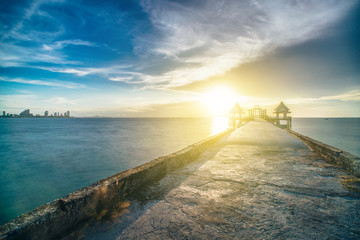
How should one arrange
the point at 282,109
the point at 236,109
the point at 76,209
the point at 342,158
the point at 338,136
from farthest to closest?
1. the point at 236,109
2. the point at 338,136
3. the point at 282,109
4. the point at 342,158
5. the point at 76,209

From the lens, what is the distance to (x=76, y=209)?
1981 millimetres

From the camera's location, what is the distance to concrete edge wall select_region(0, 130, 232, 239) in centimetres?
160

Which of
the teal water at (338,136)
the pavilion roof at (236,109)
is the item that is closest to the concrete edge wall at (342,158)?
the teal water at (338,136)

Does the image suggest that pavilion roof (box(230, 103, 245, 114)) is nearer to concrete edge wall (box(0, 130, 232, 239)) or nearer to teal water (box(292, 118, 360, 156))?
teal water (box(292, 118, 360, 156))

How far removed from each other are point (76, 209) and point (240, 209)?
197 cm

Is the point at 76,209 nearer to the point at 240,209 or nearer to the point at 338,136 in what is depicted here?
the point at 240,209

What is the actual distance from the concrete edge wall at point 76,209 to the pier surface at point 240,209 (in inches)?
7.7

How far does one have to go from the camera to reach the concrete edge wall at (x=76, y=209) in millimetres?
1595

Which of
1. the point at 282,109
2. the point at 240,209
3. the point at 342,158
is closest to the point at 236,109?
the point at 282,109

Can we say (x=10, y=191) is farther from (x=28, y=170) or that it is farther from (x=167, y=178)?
(x=167, y=178)

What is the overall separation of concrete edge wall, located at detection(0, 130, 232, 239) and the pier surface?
20cm

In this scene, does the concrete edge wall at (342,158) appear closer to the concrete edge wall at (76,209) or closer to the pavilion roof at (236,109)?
the concrete edge wall at (76,209)

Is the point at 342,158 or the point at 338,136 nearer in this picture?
the point at 342,158

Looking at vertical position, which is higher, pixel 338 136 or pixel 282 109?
pixel 282 109
